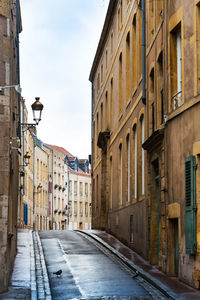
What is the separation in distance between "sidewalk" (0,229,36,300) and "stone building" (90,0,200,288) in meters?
3.59

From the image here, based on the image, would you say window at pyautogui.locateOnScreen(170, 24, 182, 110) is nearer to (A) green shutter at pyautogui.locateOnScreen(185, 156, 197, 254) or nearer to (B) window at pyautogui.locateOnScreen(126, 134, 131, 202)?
(A) green shutter at pyautogui.locateOnScreen(185, 156, 197, 254)

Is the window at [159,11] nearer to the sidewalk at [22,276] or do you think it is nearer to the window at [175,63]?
the window at [175,63]

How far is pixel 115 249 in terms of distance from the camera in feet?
72.9

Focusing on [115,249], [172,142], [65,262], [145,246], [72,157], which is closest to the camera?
[172,142]

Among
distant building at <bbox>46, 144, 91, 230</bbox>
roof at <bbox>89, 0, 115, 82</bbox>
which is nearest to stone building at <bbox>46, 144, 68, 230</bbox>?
distant building at <bbox>46, 144, 91, 230</bbox>

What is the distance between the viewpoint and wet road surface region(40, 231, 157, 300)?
1353cm

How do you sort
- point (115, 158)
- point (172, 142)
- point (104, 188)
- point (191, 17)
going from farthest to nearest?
1. point (104, 188)
2. point (115, 158)
3. point (172, 142)
4. point (191, 17)

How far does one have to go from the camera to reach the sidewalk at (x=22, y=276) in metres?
12.8

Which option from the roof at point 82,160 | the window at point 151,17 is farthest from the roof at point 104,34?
the roof at point 82,160

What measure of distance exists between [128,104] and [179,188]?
32.8 ft

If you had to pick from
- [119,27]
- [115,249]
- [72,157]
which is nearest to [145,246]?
[115,249]

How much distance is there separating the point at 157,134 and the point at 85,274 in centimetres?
436

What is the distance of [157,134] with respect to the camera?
1772 cm

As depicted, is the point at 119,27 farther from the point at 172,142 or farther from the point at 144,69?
the point at 172,142
